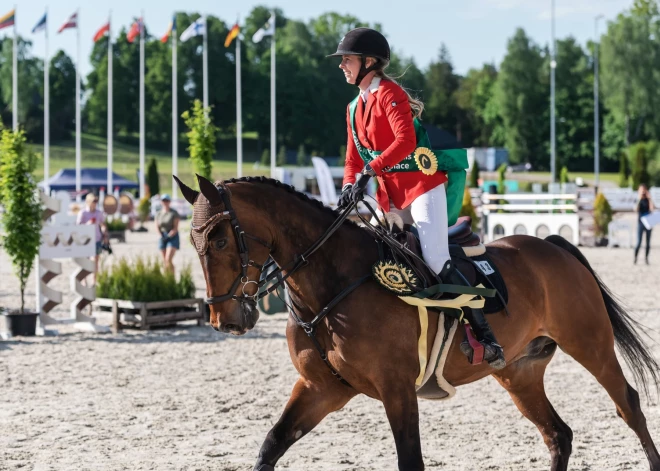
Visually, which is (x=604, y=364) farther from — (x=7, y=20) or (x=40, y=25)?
(x=40, y=25)

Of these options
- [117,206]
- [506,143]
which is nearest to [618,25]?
[506,143]

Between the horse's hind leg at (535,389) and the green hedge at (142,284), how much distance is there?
8191 mm

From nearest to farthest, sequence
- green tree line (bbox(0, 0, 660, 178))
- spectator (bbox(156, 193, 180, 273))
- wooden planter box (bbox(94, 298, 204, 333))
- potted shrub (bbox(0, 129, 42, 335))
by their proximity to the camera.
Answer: potted shrub (bbox(0, 129, 42, 335)), wooden planter box (bbox(94, 298, 204, 333)), spectator (bbox(156, 193, 180, 273)), green tree line (bbox(0, 0, 660, 178))

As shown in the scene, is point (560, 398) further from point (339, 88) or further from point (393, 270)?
point (339, 88)

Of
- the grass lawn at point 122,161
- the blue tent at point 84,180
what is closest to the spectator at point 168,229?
the blue tent at point 84,180

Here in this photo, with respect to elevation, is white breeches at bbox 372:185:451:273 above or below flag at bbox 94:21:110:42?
below

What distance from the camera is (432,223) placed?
5.05 m

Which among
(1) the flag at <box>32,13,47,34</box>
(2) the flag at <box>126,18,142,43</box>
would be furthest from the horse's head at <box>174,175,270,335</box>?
(1) the flag at <box>32,13,47,34</box>

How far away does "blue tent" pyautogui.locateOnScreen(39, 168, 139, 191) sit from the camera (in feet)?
181

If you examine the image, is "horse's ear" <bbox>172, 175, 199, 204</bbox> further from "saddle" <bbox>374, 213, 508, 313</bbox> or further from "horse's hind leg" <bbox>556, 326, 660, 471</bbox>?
"horse's hind leg" <bbox>556, 326, 660, 471</bbox>

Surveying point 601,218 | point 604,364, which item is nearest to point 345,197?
point 604,364

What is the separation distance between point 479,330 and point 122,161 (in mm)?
90162

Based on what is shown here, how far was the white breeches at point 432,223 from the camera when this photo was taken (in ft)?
16.6

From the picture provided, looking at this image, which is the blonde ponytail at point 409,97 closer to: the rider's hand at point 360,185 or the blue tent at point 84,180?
the rider's hand at point 360,185
